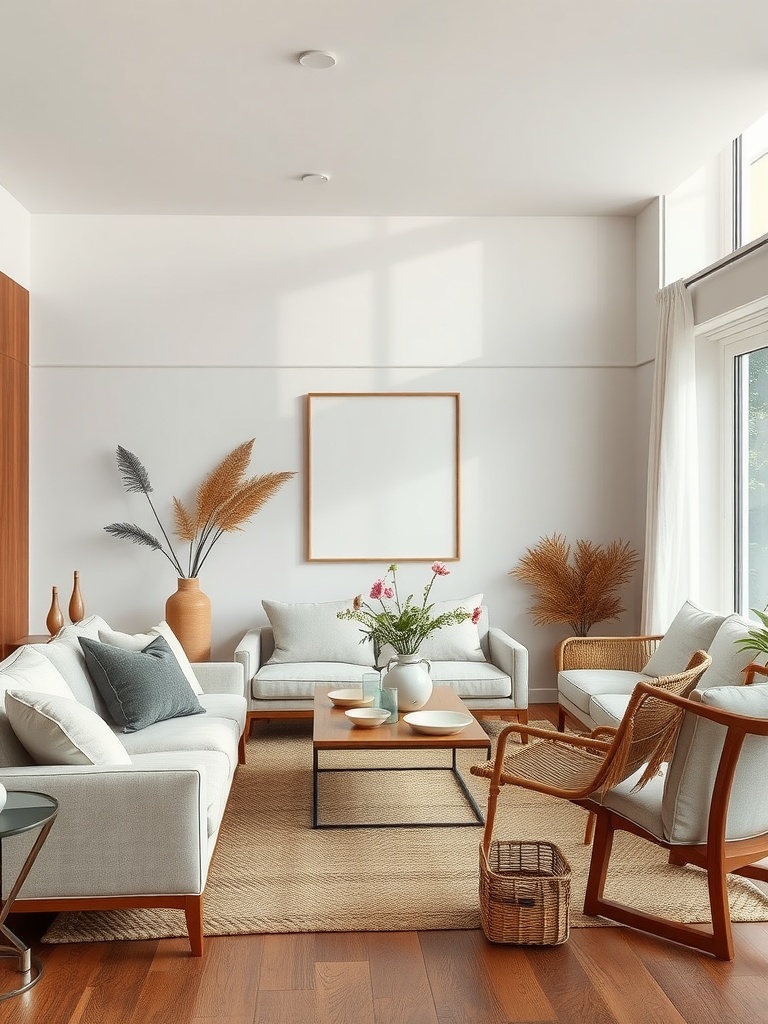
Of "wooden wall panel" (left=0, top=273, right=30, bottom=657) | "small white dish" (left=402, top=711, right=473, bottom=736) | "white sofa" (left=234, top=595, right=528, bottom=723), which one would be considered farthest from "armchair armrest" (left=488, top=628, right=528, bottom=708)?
"wooden wall panel" (left=0, top=273, right=30, bottom=657)

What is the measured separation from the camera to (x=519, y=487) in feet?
19.9

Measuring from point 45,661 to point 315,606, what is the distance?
7.69 ft

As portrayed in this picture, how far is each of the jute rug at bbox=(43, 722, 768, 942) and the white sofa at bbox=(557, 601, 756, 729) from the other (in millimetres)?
552

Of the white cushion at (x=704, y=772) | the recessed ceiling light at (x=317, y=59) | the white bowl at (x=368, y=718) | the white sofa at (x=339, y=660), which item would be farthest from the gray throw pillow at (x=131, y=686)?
the recessed ceiling light at (x=317, y=59)

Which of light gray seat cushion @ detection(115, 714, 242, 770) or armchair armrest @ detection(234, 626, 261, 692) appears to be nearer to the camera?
light gray seat cushion @ detection(115, 714, 242, 770)

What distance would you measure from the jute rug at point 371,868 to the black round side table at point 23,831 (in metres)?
0.18

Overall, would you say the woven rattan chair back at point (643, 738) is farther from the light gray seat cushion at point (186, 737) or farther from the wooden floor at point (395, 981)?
the light gray seat cushion at point (186, 737)

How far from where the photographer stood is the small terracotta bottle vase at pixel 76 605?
540cm

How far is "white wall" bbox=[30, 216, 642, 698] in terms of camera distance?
5.89m

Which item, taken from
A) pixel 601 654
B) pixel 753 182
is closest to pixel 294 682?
pixel 601 654

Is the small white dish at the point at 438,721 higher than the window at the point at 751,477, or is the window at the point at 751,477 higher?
the window at the point at 751,477

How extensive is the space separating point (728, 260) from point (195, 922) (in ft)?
13.0

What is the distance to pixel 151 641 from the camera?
4230mm

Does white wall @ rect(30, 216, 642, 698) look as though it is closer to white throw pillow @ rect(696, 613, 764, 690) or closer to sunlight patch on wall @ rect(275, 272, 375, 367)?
sunlight patch on wall @ rect(275, 272, 375, 367)
